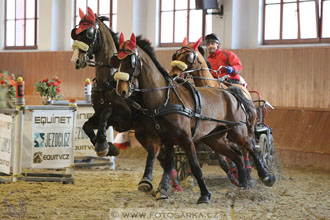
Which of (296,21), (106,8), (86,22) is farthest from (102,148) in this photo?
(106,8)

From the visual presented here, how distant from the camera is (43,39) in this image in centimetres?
1369

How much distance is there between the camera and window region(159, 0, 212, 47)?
38.1ft

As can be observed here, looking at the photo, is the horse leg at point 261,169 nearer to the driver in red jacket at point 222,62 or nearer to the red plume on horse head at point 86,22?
the driver in red jacket at point 222,62

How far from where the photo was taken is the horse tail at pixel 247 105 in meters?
6.56

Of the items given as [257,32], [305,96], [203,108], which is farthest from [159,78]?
[257,32]

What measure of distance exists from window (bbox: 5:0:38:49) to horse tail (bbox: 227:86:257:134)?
8789 mm

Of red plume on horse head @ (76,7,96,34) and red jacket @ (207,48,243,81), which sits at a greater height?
red plume on horse head @ (76,7,96,34)

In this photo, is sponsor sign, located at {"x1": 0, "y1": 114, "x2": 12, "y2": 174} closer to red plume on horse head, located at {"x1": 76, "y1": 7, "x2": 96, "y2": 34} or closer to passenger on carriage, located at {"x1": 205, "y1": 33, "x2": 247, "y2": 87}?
red plume on horse head, located at {"x1": 76, "y1": 7, "x2": 96, "y2": 34}

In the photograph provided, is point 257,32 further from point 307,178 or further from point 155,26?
point 307,178

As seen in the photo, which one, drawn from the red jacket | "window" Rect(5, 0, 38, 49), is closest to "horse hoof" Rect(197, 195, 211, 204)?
the red jacket

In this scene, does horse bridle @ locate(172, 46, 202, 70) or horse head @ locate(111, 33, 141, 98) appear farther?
horse bridle @ locate(172, 46, 202, 70)

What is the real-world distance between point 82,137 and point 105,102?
2990 mm

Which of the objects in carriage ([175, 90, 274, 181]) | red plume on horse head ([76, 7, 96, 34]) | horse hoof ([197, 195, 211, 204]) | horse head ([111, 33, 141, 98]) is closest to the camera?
horse head ([111, 33, 141, 98])

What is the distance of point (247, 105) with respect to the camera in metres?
6.66
